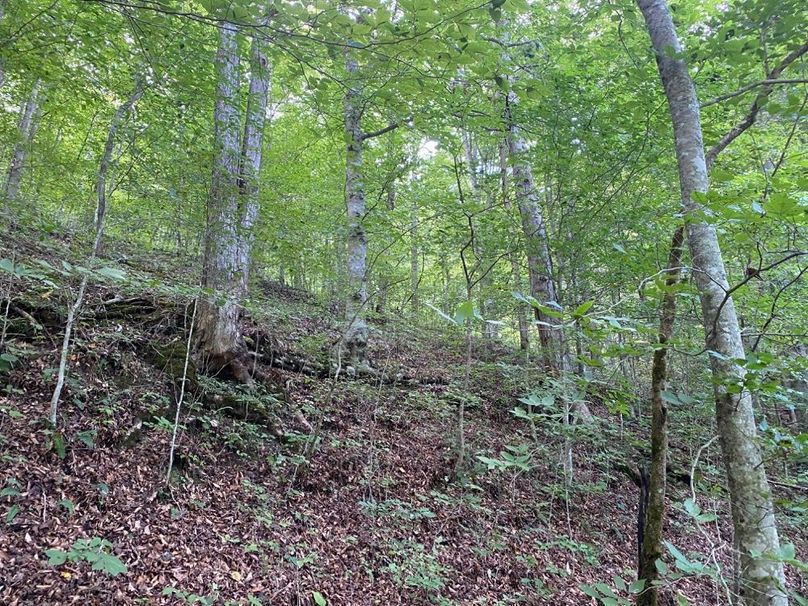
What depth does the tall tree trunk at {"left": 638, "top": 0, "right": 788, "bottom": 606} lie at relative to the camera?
2.47 meters

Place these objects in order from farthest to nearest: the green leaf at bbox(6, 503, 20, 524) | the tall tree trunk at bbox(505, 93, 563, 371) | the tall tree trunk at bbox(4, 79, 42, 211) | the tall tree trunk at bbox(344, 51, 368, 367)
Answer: the tall tree trunk at bbox(344, 51, 368, 367), the tall tree trunk at bbox(505, 93, 563, 371), the tall tree trunk at bbox(4, 79, 42, 211), the green leaf at bbox(6, 503, 20, 524)

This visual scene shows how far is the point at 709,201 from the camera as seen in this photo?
1647 millimetres

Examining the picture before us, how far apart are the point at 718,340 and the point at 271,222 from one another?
4.42m

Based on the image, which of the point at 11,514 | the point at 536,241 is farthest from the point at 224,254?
the point at 536,241

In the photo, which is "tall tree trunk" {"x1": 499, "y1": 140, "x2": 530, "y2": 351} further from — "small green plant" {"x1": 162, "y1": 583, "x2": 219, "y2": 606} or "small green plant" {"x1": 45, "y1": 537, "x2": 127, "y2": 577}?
"small green plant" {"x1": 45, "y1": 537, "x2": 127, "y2": 577}

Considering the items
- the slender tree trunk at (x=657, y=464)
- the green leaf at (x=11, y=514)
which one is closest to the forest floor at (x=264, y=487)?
the green leaf at (x=11, y=514)

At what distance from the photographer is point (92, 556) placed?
7.97ft

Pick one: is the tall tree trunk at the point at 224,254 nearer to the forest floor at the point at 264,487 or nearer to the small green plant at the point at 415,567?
the forest floor at the point at 264,487

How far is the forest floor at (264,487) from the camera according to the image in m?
3.02

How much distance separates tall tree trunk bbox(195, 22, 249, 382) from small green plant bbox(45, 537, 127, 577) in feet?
6.32

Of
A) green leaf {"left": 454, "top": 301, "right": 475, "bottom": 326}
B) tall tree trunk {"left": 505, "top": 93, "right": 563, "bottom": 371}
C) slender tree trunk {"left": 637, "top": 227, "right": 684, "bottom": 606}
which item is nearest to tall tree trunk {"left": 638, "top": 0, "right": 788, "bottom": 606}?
slender tree trunk {"left": 637, "top": 227, "right": 684, "bottom": 606}

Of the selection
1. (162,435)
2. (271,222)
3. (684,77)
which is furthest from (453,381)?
(684,77)

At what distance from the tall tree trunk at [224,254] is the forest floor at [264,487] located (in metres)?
0.27

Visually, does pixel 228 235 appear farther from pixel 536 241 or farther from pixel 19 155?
pixel 19 155
